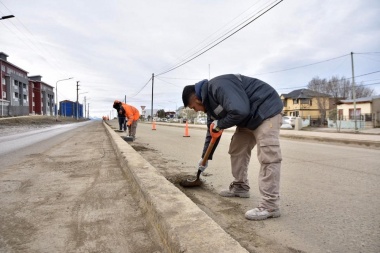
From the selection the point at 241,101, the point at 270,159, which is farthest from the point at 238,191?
the point at 241,101

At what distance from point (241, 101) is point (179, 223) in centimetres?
123

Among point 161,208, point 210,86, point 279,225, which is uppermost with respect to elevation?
point 210,86

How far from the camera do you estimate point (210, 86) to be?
115 inches

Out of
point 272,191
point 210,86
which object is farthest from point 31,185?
point 272,191

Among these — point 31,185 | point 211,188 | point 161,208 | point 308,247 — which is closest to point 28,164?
point 31,185

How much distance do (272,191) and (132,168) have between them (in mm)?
2223

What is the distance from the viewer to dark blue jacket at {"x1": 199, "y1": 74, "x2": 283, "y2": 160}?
2.65m

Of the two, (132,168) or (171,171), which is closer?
(132,168)

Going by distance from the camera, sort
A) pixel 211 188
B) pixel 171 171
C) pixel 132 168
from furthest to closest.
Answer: pixel 171 171 → pixel 132 168 → pixel 211 188

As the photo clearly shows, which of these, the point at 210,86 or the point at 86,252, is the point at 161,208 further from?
the point at 210,86

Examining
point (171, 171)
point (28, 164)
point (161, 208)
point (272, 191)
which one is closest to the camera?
point (161, 208)

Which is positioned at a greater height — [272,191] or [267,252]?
[272,191]

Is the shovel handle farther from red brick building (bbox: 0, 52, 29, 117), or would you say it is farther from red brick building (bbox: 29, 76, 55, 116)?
red brick building (bbox: 29, 76, 55, 116)

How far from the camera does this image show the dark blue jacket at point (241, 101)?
265 cm
